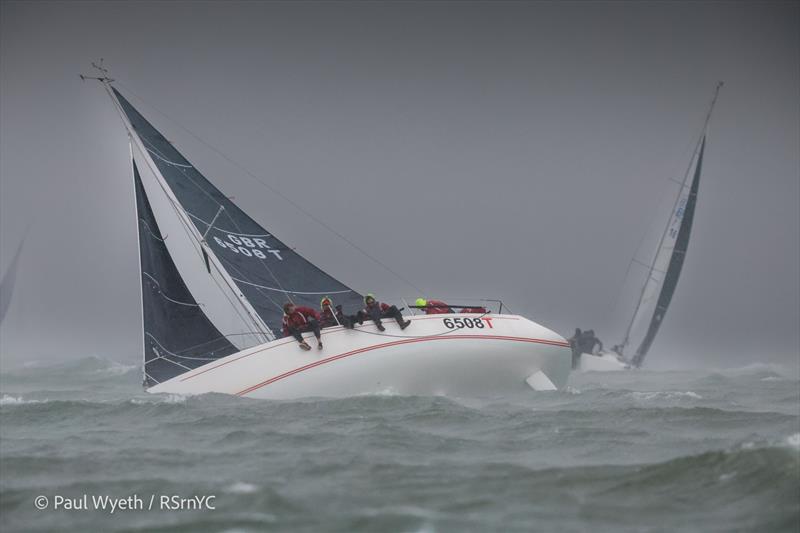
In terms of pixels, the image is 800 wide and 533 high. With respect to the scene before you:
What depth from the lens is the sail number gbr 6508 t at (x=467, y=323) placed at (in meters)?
14.6

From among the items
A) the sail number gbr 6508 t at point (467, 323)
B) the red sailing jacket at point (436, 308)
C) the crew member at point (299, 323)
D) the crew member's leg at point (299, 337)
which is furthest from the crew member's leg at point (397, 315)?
the crew member's leg at point (299, 337)

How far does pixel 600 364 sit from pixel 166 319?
62.7 ft

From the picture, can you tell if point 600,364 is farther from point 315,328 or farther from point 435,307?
point 315,328

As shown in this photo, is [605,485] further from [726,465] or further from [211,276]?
[211,276]

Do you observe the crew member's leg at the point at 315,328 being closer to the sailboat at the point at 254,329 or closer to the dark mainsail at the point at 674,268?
the sailboat at the point at 254,329

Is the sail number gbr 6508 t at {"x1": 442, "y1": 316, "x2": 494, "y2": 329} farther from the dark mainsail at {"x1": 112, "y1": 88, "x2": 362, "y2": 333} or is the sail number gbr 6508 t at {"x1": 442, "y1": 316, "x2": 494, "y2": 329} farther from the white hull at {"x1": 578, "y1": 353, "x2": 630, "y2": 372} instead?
the white hull at {"x1": 578, "y1": 353, "x2": 630, "y2": 372}

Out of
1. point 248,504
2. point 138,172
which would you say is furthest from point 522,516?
→ point 138,172

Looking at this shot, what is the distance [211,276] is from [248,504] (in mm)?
9949

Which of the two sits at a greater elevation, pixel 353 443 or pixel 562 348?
pixel 562 348

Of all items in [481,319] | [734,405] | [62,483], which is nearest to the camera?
[62,483]

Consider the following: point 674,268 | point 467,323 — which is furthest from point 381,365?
point 674,268

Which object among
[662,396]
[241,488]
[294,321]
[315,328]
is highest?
[294,321]

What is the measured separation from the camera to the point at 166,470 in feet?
27.7

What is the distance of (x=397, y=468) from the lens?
27.0 feet
